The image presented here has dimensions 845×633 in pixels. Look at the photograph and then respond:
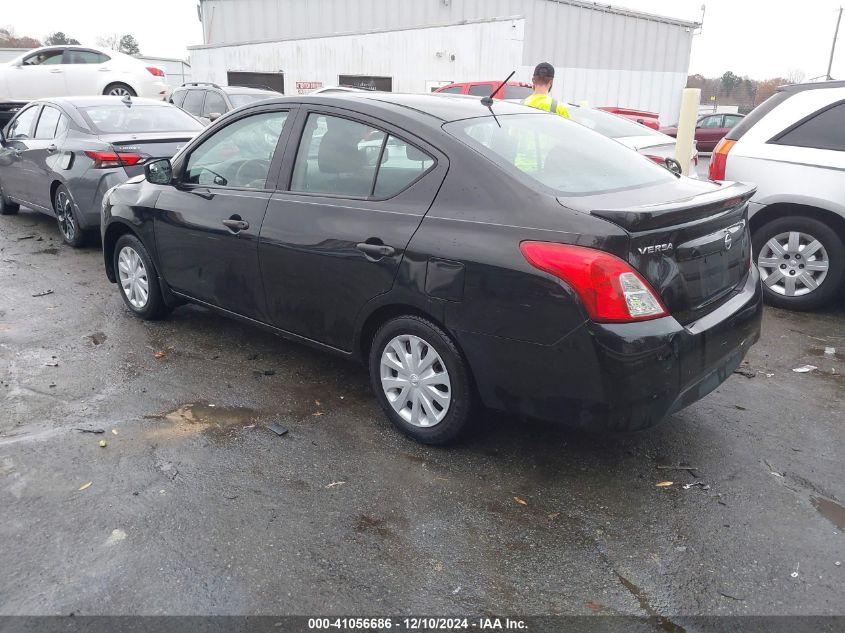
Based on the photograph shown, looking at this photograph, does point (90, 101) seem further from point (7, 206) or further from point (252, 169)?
point (252, 169)

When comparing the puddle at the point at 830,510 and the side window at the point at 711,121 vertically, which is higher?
the side window at the point at 711,121

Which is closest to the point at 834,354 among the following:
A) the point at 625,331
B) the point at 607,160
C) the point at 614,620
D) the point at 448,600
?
the point at 607,160

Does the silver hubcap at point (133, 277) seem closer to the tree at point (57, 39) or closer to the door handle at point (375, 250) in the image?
the door handle at point (375, 250)

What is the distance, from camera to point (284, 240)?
3943 millimetres

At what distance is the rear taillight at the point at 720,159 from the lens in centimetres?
612

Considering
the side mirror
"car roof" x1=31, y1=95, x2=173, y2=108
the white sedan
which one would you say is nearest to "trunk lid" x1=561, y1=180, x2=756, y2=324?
the side mirror

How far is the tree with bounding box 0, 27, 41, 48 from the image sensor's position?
5484 centimetres

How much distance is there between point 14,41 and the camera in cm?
5672

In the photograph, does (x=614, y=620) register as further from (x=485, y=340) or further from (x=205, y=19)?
(x=205, y=19)

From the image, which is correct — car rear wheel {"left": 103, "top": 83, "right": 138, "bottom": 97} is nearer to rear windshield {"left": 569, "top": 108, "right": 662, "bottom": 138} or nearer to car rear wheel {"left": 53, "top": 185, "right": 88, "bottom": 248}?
car rear wheel {"left": 53, "top": 185, "right": 88, "bottom": 248}

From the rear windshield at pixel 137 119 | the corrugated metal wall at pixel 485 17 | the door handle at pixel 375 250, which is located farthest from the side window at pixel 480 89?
the corrugated metal wall at pixel 485 17

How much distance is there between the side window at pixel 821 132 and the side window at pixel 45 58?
1525cm

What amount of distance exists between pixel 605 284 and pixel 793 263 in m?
3.77

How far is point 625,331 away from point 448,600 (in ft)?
4.03
